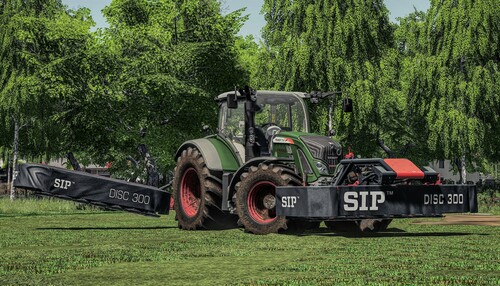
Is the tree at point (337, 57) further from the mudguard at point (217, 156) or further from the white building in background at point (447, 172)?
the white building in background at point (447, 172)

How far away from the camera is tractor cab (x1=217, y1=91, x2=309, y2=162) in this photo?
54.1ft

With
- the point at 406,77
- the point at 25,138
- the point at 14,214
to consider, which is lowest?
the point at 14,214

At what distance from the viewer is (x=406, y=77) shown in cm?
3750

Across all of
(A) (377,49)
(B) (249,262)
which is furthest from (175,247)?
(A) (377,49)

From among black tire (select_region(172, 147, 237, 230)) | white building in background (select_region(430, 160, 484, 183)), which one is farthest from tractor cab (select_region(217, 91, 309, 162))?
white building in background (select_region(430, 160, 484, 183))

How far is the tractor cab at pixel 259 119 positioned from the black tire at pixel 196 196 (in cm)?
82

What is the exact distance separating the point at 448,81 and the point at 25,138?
22.1m

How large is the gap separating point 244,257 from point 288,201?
3.21 meters

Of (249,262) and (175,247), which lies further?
(175,247)

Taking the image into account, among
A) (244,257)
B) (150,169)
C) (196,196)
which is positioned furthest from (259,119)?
(150,169)

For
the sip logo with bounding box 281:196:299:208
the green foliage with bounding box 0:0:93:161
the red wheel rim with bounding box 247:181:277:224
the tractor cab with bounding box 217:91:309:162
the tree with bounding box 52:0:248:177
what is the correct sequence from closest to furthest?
the sip logo with bounding box 281:196:299:208 < the red wheel rim with bounding box 247:181:277:224 < the tractor cab with bounding box 217:91:309:162 < the green foliage with bounding box 0:0:93:161 < the tree with bounding box 52:0:248:177

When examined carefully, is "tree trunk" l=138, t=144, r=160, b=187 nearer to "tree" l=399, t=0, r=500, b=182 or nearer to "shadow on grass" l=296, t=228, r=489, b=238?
"tree" l=399, t=0, r=500, b=182

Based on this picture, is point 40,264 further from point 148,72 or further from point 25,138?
point 25,138

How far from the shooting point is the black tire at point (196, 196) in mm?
16828
